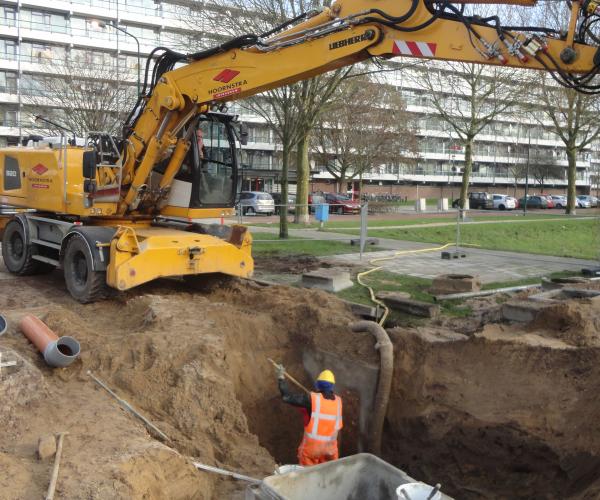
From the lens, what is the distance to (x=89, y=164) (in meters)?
9.09

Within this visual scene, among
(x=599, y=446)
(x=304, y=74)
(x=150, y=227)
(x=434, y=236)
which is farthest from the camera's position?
(x=434, y=236)

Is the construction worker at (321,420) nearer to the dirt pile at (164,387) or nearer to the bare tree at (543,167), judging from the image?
the dirt pile at (164,387)

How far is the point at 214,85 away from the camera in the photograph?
8.83 m

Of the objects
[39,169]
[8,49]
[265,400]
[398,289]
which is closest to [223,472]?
[265,400]

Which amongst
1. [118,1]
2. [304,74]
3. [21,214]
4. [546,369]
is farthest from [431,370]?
[118,1]

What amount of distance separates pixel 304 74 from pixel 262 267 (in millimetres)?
5859

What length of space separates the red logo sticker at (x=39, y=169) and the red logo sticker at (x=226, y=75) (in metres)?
3.83

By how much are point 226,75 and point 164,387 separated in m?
4.84

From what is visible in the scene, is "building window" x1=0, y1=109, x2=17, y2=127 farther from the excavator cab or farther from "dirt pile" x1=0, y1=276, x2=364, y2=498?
the excavator cab

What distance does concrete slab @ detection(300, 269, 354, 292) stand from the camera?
34.6 feet

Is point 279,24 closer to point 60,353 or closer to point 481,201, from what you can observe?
point 60,353

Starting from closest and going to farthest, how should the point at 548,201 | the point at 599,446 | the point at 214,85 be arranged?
the point at 599,446, the point at 214,85, the point at 548,201

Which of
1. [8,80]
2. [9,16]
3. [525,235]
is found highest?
[9,16]

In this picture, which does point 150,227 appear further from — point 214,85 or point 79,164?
point 214,85
